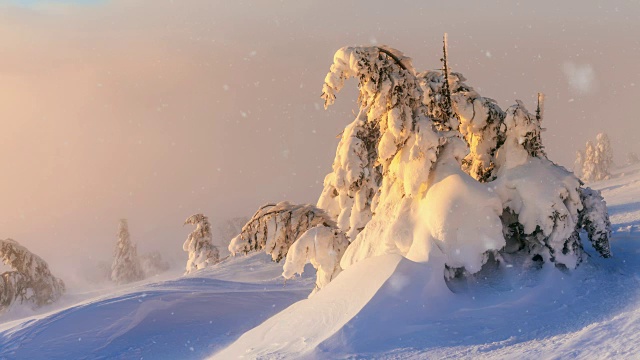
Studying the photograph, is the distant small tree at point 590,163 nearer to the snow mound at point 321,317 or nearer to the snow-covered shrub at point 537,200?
the snow-covered shrub at point 537,200

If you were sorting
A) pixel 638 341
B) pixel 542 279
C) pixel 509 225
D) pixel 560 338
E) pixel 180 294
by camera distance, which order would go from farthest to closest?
1. pixel 180 294
2. pixel 509 225
3. pixel 542 279
4. pixel 560 338
5. pixel 638 341

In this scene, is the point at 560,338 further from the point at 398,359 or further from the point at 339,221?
the point at 339,221

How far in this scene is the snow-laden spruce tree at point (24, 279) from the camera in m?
25.0

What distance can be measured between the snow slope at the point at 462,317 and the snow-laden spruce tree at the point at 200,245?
21.6m

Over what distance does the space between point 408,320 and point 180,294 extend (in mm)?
8406

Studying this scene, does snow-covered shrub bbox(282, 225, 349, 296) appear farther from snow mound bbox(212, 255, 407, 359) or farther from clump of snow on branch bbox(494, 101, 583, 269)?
clump of snow on branch bbox(494, 101, 583, 269)

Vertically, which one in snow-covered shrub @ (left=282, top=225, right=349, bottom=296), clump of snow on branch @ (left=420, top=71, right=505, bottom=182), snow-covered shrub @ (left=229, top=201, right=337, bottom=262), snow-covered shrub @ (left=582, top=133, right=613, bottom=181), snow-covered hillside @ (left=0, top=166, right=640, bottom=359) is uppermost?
clump of snow on branch @ (left=420, top=71, right=505, bottom=182)

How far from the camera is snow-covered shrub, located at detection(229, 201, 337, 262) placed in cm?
1291

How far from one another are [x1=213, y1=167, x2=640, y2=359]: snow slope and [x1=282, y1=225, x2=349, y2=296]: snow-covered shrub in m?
2.24

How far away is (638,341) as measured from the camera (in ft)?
17.2

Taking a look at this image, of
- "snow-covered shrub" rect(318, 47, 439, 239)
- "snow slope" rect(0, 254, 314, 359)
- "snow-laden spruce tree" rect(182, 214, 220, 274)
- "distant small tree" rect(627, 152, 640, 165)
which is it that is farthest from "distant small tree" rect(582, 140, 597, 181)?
"snow-covered shrub" rect(318, 47, 439, 239)

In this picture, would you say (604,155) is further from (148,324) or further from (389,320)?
(389,320)

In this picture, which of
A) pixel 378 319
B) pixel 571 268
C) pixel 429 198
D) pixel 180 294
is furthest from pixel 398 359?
pixel 180 294

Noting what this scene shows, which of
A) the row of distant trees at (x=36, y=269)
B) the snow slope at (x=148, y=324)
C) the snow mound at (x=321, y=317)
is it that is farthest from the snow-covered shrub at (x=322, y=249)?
the row of distant trees at (x=36, y=269)
